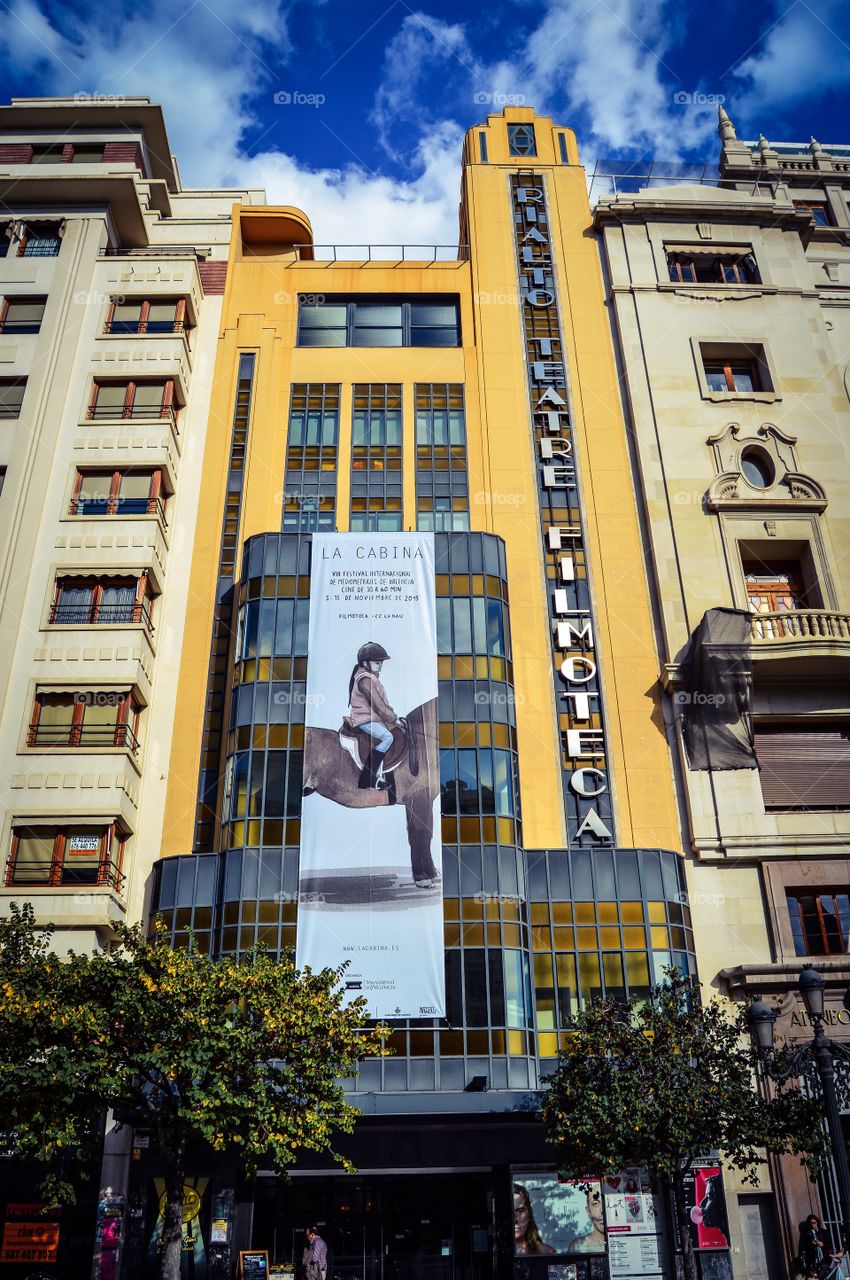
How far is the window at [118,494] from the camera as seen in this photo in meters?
37.3

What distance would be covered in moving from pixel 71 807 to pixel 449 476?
715 inches

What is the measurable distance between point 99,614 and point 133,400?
9.18 metres

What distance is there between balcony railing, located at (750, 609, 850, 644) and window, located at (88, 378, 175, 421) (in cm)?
2225

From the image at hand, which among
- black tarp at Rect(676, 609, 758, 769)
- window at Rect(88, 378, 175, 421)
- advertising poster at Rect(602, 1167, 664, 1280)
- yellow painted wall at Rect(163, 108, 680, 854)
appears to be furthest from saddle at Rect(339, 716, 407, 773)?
window at Rect(88, 378, 175, 421)

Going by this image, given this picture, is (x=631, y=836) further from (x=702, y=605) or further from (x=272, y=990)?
(x=272, y=990)

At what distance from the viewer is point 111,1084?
20828 millimetres

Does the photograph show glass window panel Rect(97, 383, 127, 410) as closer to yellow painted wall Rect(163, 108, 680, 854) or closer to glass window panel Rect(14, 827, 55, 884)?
yellow painted wall Rect(163, 108, 680, 854)

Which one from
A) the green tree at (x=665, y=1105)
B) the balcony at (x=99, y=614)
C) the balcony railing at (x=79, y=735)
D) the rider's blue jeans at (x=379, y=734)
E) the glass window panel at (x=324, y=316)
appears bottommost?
the green tree at (x=665, y=1105)

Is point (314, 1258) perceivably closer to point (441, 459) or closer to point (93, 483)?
point (93, 483)

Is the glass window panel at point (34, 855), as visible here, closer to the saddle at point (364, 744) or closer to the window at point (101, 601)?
the window at point (101, 601)

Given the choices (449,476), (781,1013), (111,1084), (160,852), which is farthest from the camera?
(449,476)

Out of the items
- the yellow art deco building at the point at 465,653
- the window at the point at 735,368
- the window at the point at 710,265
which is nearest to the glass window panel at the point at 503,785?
the yellow art deco building at the point at 465,653

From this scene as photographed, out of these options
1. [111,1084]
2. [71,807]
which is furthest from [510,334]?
[111,1084]

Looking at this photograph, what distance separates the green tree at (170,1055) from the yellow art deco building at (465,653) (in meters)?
6.12
